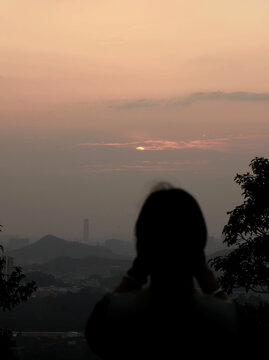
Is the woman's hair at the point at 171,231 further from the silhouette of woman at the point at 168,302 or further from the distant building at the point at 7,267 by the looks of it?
the distant building at the point at 7,267

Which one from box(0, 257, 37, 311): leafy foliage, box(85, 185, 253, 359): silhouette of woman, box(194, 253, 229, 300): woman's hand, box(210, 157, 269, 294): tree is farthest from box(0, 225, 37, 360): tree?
box(194, 253, 229, 300): woman's hand

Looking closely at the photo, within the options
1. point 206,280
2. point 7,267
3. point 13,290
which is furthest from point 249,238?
point 206,280

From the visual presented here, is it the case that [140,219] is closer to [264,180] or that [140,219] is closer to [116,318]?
[116,318]

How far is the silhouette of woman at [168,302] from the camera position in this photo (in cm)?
296

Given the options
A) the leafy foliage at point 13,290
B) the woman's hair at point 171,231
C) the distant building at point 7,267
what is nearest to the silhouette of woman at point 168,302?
the woman's hair at point 171,231

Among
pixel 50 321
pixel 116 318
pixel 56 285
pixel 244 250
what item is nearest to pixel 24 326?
pixel 50 321

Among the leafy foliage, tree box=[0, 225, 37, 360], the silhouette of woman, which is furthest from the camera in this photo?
the leafy foliage

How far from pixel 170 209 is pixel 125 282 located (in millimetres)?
426

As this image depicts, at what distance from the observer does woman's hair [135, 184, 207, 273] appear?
9.89 ft

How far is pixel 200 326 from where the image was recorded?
2.96 m

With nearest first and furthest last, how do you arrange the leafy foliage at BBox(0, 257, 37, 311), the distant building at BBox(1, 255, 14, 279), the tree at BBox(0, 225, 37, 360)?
the tree at BBox(0, 225, 37, 360), the leafy foliage at BBox(0, 257, 37, 311), the distant building at BBox(1, 255, 14, 279)

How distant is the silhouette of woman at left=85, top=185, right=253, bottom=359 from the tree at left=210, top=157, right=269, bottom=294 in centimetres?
1869

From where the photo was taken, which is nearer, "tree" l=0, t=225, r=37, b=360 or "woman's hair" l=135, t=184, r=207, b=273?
"woman's hair" l=135, t=184, r=207, b=273

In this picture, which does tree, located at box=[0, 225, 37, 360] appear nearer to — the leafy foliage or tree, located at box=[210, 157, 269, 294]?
the leafy foliage
